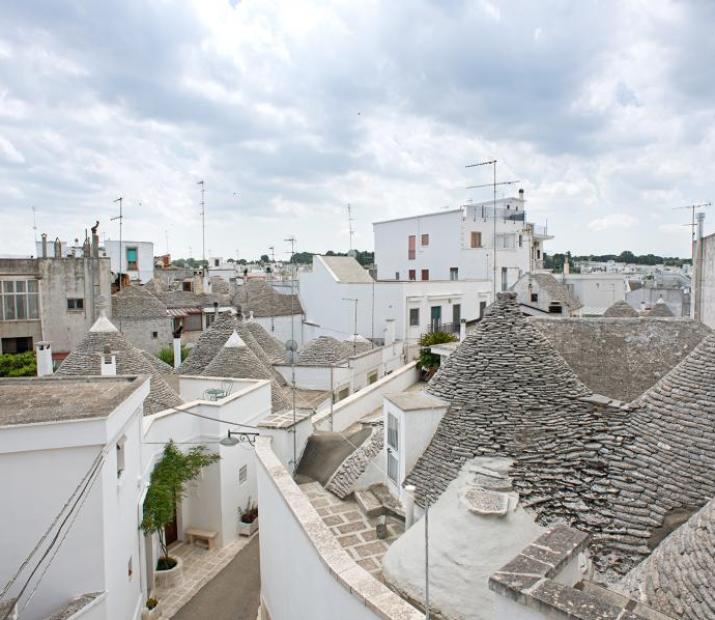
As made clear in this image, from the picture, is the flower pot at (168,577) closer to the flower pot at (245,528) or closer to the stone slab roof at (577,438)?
the flower pot at (245,528)

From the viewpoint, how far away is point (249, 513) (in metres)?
19.9

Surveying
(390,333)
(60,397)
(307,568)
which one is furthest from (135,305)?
(307,568)

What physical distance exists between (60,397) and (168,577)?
7335 mm

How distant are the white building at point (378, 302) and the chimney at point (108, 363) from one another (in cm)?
1771

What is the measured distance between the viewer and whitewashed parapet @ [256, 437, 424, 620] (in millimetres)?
6230

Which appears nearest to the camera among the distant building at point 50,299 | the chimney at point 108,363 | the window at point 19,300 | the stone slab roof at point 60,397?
the stone slab roof at point 60,397

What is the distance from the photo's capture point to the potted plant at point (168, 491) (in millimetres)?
14391

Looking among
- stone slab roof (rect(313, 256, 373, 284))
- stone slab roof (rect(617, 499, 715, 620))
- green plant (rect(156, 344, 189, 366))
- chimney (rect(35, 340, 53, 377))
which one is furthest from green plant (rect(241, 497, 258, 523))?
stone slab roof (rect(313, 256, 373, 284))

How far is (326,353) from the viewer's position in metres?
26.0

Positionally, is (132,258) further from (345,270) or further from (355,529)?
(355,529)

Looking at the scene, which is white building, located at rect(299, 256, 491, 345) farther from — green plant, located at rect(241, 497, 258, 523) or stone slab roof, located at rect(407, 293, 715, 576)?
stone slab roof, located at rect(407, 293, 715, 576)

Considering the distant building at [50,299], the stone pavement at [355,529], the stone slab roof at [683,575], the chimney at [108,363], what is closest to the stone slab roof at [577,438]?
the stone pavement at [355,529]

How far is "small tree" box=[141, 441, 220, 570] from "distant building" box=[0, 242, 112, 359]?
17727 millimetres

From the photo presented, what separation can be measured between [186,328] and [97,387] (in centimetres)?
3232
